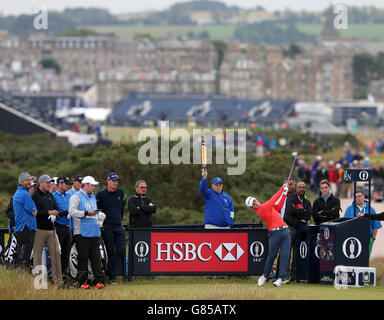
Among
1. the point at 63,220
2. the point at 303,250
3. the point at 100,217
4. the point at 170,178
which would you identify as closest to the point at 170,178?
the point at 170,178

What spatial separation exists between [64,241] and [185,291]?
6.43ft

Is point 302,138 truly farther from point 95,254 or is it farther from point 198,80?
point 198,80

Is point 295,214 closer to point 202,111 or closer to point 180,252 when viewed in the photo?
point 180,252

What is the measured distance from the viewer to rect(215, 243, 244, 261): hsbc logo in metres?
15.8

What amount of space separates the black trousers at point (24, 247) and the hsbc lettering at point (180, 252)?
174 cm

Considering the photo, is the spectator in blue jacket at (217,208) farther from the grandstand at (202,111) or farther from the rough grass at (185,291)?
the grandstand at (202,111)

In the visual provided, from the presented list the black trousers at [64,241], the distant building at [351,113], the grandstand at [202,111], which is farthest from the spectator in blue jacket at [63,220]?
the distant building at [351,113]

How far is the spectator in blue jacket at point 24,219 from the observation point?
1466cm

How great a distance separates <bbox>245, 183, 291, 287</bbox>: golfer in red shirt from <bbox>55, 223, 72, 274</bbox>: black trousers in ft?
8.09

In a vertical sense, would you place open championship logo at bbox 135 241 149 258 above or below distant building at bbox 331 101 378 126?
below

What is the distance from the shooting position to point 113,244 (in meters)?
15.5

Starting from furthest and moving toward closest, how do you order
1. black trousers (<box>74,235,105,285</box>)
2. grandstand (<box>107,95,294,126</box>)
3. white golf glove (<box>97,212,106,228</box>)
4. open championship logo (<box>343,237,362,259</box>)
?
grandstand (<box>107,95,294,126</box>)
open championship logo (<box>343,237,362,259</box>)
white golf glove (<box>97,212,106,228</box>)
black trousers (<box>74,235,105,285</box>)

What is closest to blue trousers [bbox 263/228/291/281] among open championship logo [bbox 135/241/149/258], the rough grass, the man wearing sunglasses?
the rough grass

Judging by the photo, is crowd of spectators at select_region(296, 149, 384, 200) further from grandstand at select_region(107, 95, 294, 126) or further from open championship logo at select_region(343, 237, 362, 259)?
grandstand at select_region(107, 95, 294, 126)
